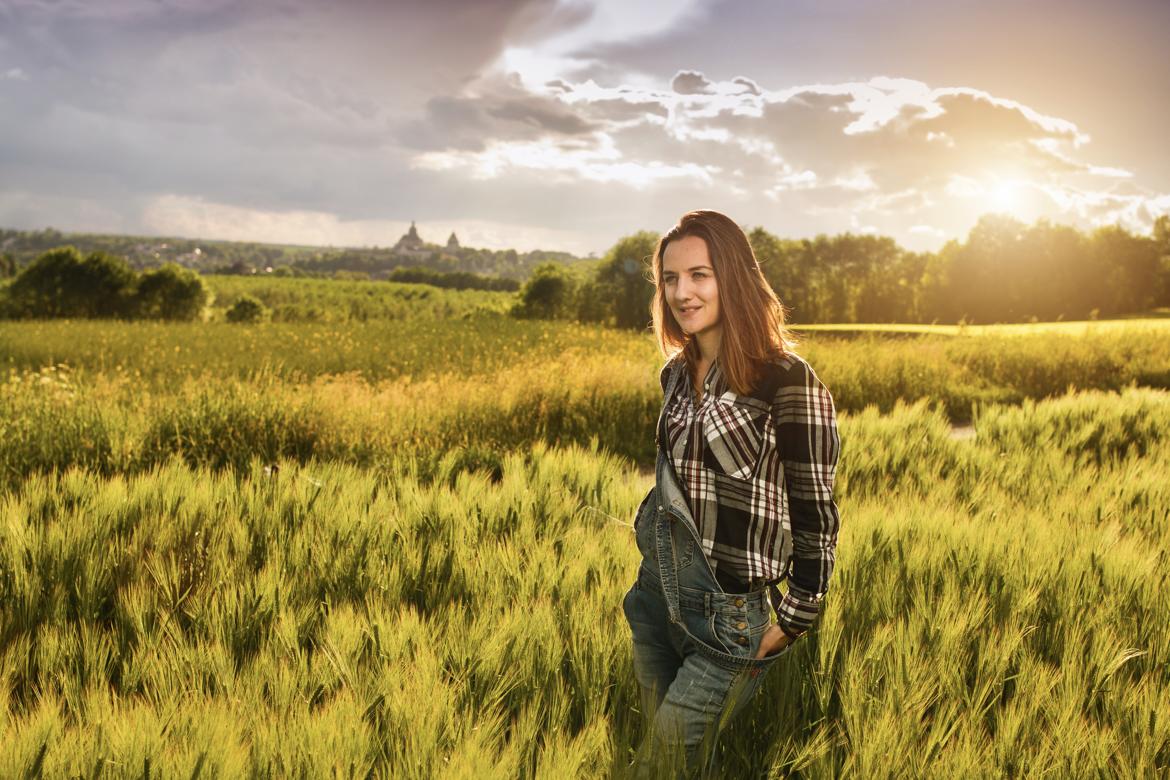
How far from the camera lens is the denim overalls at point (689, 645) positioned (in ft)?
5.96

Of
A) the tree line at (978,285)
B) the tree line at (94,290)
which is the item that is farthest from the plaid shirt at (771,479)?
the tree line at (94,290)

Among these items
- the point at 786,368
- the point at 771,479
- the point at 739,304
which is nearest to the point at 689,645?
the point at 771,479

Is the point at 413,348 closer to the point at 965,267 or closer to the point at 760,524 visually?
the point at 760,524

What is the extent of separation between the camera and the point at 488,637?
Answer: 2.40 metres

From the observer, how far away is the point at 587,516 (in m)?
3.88

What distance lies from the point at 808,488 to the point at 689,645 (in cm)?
58

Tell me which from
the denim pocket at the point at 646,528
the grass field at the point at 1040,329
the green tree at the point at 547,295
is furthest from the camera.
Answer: the green tree at the point at 547,295

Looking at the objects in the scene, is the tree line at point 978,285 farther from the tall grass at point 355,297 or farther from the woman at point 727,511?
the woman at point 727,511

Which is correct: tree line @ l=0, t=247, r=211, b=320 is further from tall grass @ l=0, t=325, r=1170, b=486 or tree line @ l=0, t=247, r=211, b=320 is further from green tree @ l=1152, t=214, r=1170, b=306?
green tree @ l=1152, t=214, r=1170, b=306

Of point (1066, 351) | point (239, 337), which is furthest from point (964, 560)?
point (239, 337)

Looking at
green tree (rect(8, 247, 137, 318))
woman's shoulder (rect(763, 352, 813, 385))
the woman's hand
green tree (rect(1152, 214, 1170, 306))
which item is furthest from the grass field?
green tree (rect(8, 247, 137, 318))

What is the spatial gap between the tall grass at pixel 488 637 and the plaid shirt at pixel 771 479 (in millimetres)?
503

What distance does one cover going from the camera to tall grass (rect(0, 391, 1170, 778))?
1753 millimetres

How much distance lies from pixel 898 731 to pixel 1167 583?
1.85 m
